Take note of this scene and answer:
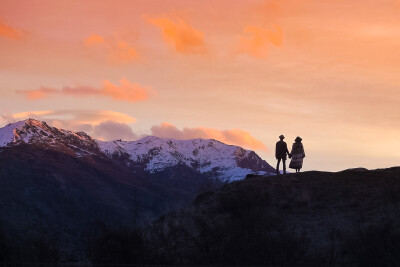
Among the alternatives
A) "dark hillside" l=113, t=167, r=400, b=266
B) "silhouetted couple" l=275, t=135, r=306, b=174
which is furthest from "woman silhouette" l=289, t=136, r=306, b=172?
"dark hillside" l=113, t=167, r=400, b=266

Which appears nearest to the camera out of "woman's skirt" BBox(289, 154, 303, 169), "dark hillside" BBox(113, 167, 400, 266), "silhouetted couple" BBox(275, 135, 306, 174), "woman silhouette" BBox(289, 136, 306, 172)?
"dark hillside" BBox(113, 167, 400, 266)

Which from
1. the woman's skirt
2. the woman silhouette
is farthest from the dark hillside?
the woman silhouette

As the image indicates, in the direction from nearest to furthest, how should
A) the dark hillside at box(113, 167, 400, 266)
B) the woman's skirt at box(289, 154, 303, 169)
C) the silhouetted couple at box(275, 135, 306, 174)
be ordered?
the dark hillside at box(113, 167, 400, 266)
the silhouetted couple at box(275, 135, 306, 174)
the woman's skirt at box(289, 154, 303, 169)

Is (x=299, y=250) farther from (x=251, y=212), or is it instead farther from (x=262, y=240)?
(x=251, y=212)

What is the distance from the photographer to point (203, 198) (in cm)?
6316

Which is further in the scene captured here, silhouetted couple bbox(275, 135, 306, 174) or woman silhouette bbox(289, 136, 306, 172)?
woman silhouette bbox(289, 136, 306, 172)

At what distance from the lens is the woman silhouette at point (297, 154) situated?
57.2 metres

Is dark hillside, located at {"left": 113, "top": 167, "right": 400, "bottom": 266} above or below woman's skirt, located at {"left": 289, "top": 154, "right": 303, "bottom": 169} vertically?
below

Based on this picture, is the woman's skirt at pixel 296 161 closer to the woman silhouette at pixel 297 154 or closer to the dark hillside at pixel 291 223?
the woman silhouette at pixel 297 154

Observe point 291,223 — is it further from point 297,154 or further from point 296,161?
point 297,154

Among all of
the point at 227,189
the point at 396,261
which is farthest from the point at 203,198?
the point at 396,261

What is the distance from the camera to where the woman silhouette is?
2254 inches

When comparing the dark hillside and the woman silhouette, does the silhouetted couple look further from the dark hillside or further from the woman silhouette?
the dark hillside

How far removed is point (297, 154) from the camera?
188ft
